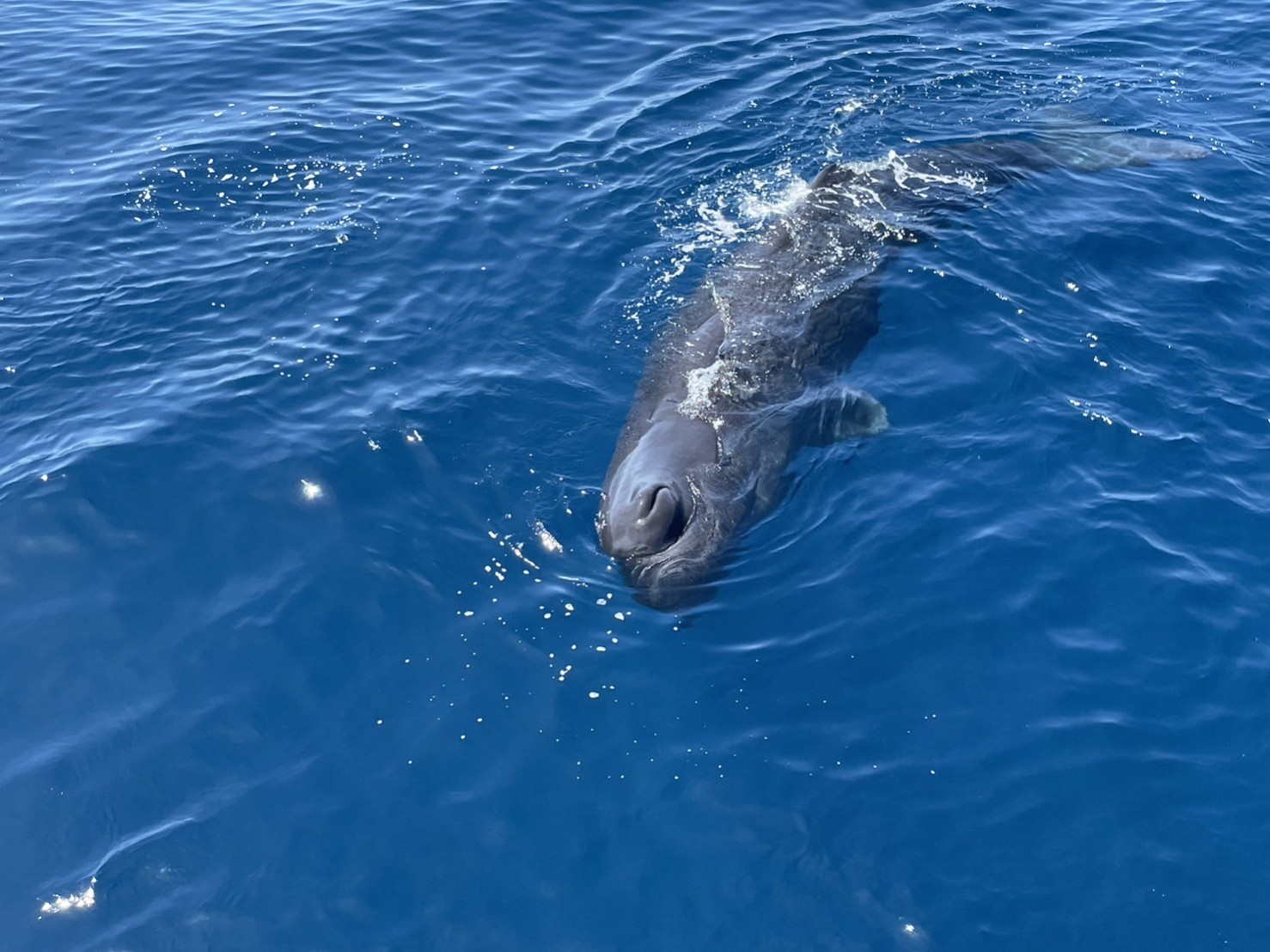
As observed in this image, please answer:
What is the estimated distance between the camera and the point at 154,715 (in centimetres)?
1350

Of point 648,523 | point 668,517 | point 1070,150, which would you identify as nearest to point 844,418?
point 668,517

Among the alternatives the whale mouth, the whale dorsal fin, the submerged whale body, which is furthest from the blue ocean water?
the whale dorsal fin

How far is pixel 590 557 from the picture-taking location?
1471cm

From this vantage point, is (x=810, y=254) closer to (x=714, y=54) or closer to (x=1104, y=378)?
(x=1104, y=378)

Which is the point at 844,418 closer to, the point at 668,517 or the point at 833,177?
the point at 668,517

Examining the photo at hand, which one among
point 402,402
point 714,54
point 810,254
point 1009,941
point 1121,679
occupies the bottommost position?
point 1009,941

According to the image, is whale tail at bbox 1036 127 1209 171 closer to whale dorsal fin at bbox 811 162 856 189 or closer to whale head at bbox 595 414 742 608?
whale dorsal fin at bbox 811 162 856 189

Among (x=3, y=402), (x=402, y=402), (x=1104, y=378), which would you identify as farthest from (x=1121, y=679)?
(x=3, y=402)

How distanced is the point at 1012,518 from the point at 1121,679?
290 centimetres

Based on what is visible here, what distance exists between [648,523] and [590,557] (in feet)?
3.44

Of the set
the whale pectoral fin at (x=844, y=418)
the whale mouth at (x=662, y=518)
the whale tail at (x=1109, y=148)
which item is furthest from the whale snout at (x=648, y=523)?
the whale tail at (x=1109, y=148)

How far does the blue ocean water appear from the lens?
Answer: 1173 centimetres

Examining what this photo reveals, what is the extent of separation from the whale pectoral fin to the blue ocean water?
16.7 inches

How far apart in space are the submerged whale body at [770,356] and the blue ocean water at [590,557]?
0.52 m
